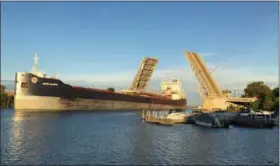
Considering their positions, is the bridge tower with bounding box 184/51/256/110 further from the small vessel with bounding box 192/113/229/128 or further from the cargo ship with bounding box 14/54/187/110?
the small vessel with bounding box 192/113/229/128

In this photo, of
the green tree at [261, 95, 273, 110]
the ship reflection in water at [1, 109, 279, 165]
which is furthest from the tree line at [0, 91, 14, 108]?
the ship reflection in water at [1, 109, 279, 165]

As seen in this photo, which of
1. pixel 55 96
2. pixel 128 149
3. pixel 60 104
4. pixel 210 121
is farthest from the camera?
pixel 60 104

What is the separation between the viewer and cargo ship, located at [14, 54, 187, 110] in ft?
229

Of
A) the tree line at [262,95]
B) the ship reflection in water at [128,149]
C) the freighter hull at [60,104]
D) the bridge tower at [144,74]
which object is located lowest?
the ship reflection in water at [128,149]

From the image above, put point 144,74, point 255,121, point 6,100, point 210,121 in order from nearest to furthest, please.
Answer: point 210,121 < point 255,121 < point 144,74 < point 6,100

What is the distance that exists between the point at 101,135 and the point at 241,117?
24.5m

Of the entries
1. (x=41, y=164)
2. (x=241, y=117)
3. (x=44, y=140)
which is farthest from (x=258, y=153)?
(x=241, y=117)

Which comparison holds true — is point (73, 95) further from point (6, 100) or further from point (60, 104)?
point (6, 100)

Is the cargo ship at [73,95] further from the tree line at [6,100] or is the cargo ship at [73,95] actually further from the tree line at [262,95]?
the tree line at [6,100]

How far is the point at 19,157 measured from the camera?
2142cm

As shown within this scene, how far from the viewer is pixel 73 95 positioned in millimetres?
75562

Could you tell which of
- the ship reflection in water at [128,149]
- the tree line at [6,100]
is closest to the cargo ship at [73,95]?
the ship reflection in water at [128,149]

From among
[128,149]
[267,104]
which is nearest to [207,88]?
[267,104]

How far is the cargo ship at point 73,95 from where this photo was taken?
69.8 meters
